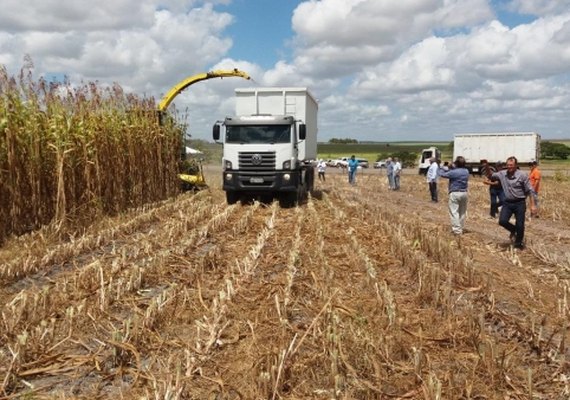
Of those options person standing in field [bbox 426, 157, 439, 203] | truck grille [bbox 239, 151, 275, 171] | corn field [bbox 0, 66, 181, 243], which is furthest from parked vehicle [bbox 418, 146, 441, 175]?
corn field [bbox 0, 66, 181, 243]

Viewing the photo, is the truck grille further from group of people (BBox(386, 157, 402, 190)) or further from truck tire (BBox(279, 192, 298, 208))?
group of people (BBox(386, 157, 402, 190))

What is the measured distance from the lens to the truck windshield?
1555 centimetres

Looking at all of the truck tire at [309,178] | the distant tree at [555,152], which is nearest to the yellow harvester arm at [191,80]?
the truck tire at [309,178]

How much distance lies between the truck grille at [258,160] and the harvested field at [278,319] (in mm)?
5561

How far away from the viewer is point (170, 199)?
54.9ft

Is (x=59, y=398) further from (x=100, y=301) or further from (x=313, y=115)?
(x=313, y=115)

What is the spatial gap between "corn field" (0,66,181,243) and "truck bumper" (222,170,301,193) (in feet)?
7.90

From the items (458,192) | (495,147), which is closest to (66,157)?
(458,192)

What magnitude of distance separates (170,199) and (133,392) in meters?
13.0

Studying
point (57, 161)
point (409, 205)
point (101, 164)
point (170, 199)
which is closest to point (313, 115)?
point (409, 205)

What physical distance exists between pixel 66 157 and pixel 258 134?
6233mm

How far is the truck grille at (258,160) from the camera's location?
15.4 meters

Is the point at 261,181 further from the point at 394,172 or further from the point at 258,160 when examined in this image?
the point at 394,172

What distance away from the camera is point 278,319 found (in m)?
5.43
